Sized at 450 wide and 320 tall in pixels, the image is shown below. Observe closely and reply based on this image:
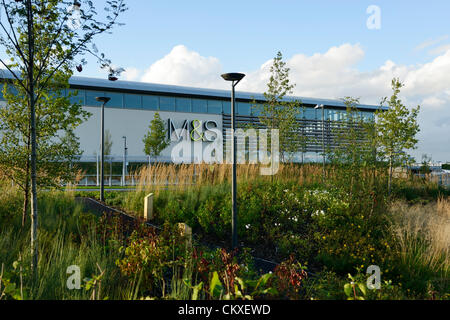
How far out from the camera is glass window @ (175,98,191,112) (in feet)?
109

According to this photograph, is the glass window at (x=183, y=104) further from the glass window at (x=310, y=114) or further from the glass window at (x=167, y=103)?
the glass window at (x=310, y=114)

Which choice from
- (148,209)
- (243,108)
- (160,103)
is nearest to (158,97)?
(160,103)

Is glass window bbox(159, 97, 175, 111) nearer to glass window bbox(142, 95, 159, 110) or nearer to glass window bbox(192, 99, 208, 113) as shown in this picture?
glass window bbox(142, 95, 159, 110)

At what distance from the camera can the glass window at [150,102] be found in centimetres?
3188

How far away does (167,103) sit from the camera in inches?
1289

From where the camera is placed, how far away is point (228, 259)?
4.03 metres

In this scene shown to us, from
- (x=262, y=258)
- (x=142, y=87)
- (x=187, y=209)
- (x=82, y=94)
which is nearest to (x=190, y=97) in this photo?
(x=142, y=87)

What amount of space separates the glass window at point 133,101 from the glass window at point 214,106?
23.2ft

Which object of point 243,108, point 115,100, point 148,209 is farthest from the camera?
point 243,108

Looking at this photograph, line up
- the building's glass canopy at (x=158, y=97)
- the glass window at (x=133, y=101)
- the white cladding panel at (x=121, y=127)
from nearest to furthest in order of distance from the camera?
the building's glass canopy at (x=158, y=97)
the white cladding panel at (x=121, y=127)
the glass window at (x=133, y=101)

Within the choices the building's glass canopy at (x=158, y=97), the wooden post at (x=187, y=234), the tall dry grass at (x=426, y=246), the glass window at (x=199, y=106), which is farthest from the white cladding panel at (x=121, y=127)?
the tall dry grass at (x=426, y=246)

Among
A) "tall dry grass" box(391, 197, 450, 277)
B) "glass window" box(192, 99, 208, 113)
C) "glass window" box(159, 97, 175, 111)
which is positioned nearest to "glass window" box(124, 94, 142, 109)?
"glass window" box(159, 97, 175, 111)

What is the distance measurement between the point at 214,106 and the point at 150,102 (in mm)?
6640

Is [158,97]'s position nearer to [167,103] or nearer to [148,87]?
[167,103]
